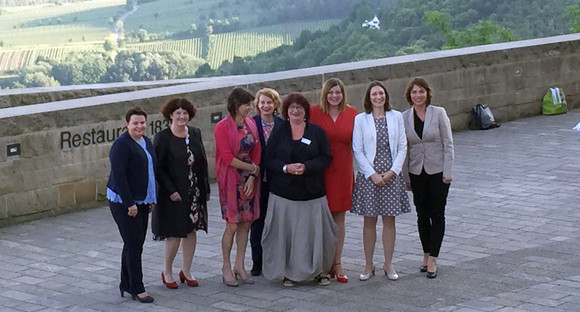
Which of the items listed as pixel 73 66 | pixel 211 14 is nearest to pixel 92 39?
pixel 211 14

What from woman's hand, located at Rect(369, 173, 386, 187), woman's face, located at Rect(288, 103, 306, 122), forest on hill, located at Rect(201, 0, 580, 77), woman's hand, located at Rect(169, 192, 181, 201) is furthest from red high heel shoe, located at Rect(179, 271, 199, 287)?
forest on hill, located at Rect(201, 0, 580, 77)

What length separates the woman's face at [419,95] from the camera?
28.7 ft

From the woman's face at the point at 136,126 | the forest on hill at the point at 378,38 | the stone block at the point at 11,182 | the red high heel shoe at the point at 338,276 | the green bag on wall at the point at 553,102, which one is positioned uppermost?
the forest on hill at the point at 378,38

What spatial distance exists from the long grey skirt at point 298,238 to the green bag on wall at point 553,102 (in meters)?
8.57

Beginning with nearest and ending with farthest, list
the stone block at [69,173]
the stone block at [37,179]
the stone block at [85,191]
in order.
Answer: the stone block at [37,179] → the stone block at [69,173] → the stone block at [85,191]

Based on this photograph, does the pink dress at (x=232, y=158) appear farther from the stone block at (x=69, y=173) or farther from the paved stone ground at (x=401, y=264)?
the stone block at (x=69, y=173)

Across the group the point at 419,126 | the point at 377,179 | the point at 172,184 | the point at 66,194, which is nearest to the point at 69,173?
the point at 66,194

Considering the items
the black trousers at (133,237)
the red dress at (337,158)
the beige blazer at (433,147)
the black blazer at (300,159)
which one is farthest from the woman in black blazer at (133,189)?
the beige blazer at (433,147)

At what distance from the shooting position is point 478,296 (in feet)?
26.7

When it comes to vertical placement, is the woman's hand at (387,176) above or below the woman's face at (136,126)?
below

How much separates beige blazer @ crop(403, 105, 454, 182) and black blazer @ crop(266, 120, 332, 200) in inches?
27.9

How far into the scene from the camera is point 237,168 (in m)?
8.61

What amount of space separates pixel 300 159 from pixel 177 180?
921mm

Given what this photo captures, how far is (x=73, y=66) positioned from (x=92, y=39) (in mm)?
35277
